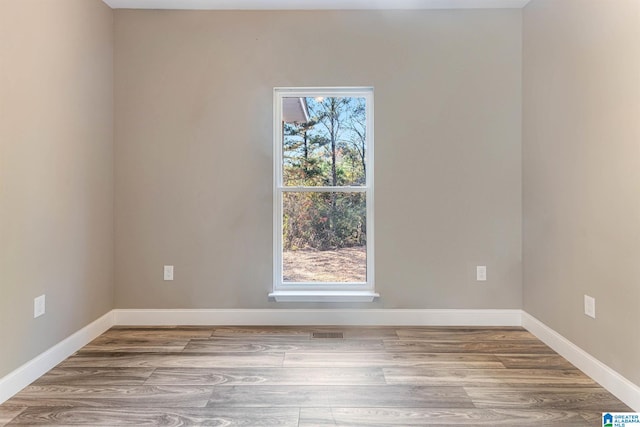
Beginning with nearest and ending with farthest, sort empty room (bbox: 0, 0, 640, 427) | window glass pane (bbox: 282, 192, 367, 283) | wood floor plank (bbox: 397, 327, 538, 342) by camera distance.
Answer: empty room (bbox: 0, 0, 640, 427) → wood floor plank (bbox: 397, 327, 538, 342) → window glass pane (bbox: 282, 192, 367, 283)

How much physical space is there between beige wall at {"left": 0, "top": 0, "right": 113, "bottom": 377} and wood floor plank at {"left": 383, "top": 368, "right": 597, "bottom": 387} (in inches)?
84.8

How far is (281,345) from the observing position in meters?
2.56

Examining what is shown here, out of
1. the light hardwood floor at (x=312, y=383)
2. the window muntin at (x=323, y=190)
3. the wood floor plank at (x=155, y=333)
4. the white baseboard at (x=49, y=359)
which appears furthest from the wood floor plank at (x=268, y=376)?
the window muntin at (x=323, y=190)

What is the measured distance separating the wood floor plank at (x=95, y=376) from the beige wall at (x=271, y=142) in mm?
795

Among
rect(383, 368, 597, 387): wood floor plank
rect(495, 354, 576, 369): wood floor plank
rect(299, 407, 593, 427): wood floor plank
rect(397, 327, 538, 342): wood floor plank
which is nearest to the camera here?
rect(299, 407, 593, 427): wood floor plank

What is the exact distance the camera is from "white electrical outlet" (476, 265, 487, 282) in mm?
2930

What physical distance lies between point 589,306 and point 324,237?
187 centimetres

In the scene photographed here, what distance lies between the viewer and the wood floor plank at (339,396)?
6.01ft

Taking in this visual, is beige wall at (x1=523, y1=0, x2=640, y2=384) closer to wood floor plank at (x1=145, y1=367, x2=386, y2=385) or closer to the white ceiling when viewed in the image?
the white ceiling

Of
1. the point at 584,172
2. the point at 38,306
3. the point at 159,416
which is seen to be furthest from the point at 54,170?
the point at 584,172

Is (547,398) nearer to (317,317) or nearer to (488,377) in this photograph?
(488,377)

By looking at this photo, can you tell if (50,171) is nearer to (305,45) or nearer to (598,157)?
(305,45)

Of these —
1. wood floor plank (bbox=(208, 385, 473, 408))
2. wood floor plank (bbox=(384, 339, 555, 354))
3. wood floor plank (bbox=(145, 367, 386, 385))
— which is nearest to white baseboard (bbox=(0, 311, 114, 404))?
wood floor plank (bbox=(145, 367, 386, 385))

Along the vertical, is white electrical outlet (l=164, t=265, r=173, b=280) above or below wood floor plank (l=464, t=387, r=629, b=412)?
above
